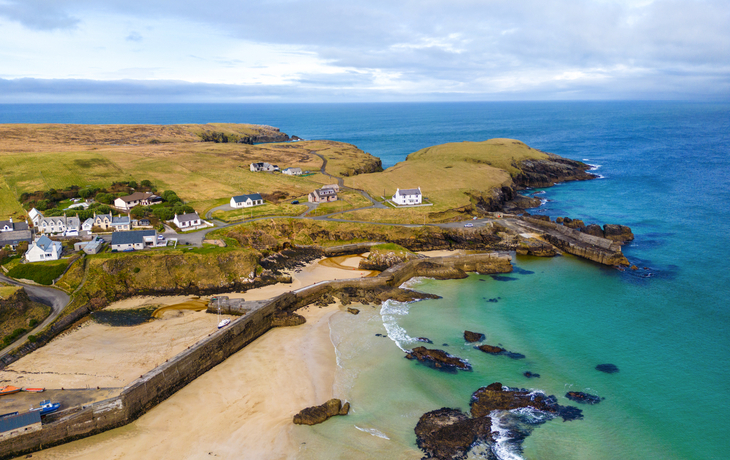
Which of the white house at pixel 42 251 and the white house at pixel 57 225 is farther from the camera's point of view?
the white house at pixel 57 225

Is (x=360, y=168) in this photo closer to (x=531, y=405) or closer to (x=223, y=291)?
(x=223, y=291)

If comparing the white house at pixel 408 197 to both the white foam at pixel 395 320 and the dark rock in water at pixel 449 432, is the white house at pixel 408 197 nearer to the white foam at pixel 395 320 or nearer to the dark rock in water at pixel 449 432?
the white foam at pixel 395 320

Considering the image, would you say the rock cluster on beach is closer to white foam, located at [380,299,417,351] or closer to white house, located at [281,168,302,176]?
white foam, located at [380,299,417,351]

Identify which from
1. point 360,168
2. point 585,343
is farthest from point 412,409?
point 360,168

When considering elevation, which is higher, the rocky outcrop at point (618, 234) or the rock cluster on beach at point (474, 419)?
the rocky outcrop at point (618, 234)

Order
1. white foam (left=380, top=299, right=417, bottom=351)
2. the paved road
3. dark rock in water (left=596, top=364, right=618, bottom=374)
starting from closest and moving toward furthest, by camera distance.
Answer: dark rock in water (left=596, top=364, right=618, bottom=374) < the paved road < white foam (left=380, top=299, right=417, bottom=351)

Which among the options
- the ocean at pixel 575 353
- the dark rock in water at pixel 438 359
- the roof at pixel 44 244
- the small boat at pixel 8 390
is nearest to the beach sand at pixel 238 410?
the ocean at pixel 575 353

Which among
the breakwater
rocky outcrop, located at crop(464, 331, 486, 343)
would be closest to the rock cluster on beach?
rocky outcrop, located at crop(464, 331, 486, 343)

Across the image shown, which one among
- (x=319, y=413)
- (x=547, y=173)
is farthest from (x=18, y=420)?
(x=547, y=173)
